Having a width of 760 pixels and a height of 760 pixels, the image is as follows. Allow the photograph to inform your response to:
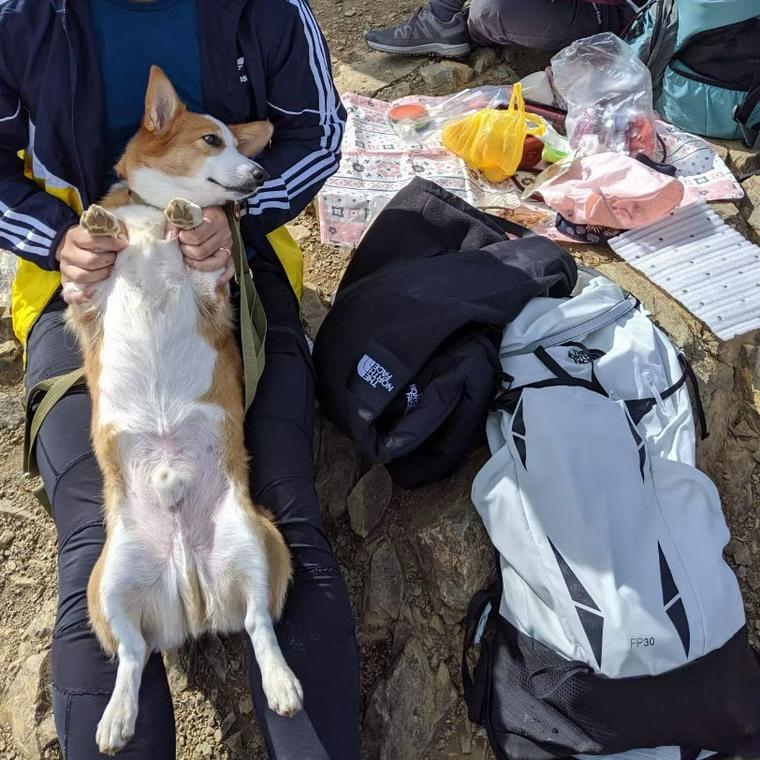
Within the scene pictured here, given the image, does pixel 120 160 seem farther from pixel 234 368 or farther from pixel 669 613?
pixel 669 613

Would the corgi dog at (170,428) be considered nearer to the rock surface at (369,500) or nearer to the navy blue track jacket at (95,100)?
the navy blue track jacket at (95,100)

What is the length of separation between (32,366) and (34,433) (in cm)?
25

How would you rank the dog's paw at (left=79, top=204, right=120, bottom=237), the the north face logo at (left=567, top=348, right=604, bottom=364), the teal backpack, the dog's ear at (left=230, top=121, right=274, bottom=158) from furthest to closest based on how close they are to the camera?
the teal backpack → the the north face logo at (left=567, top=348, right=604, bottom=364) → the dog's ear at (left=230, top=121, right=274, bottom=158) → the dog's paw at (left=79, top=204, right=120, bottom=237)

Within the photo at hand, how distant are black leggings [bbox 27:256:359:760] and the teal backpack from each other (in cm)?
278

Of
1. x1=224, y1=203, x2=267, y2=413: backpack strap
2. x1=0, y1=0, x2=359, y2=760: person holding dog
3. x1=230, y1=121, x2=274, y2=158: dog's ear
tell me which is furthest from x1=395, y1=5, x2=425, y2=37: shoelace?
x1=224, y1=203, x2=267, y2=413: backpack strap

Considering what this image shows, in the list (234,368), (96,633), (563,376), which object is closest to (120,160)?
(234,368)

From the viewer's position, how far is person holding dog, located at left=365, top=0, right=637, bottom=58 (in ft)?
13.3

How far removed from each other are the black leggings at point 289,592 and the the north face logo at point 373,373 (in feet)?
0.54

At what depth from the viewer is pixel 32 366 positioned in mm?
2201

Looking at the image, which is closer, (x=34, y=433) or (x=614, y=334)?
(x=34, y=433)

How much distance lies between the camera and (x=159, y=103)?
2.11m

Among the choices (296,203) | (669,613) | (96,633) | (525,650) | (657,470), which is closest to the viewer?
(96,633)

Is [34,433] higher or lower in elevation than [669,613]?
higher

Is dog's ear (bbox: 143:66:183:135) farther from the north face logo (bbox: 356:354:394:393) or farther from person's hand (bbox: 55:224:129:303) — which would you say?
the north face logo (bbox: 356:354:394:393)
